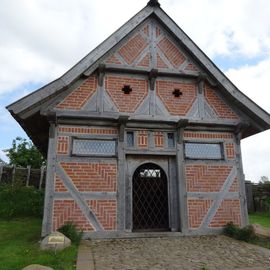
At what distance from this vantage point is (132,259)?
5188 millimetres

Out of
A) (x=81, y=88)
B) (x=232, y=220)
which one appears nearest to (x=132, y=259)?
(x=232, y=220)

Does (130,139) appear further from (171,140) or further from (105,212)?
(105,212)

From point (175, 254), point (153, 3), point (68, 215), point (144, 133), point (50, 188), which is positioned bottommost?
point (175, 254)

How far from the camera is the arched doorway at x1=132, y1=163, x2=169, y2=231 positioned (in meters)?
8.69

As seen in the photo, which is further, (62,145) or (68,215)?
(62,145)

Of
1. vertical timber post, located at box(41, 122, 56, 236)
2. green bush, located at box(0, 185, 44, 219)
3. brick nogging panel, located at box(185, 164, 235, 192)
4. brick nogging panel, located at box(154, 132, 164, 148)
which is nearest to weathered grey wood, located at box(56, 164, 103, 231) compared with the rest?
vertical timber post, located at box(41, 122, 56, 236)

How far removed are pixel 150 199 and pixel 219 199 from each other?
1956 millimetres

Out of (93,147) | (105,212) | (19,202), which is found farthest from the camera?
(19,202)

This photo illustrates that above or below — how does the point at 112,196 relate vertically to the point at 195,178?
below

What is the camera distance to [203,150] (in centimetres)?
855

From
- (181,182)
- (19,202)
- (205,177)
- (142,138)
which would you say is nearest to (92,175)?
(142,138)

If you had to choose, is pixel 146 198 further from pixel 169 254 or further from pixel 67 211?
pixel 169 254

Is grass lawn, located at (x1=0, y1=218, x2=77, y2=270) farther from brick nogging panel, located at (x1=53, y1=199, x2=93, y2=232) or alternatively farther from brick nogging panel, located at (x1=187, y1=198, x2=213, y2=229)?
brick nogging panel, located at (x1=187, y1=198, x2=213, y2=229)

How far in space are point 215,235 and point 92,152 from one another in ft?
12.4
